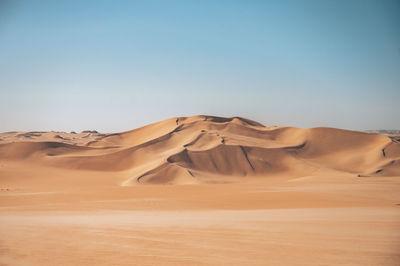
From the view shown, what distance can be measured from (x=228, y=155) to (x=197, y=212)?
2605 centimetres

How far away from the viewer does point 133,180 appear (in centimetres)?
3083

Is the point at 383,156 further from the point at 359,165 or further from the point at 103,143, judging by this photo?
the point at 103,143

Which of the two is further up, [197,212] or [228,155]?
[197,212]

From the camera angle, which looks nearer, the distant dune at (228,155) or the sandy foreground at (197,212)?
the sandy foreground at (197,212)

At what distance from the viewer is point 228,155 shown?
127 feet

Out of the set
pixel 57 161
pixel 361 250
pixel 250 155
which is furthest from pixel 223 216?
pixel 57 161

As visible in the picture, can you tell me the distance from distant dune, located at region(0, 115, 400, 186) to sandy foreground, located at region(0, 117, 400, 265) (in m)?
0.17

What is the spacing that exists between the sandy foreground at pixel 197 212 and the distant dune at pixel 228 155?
169 mm

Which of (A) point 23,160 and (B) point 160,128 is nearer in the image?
(A) point 23,160

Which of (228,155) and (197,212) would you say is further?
(228,155)

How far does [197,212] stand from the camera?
13.0 m

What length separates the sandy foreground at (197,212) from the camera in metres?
6.88

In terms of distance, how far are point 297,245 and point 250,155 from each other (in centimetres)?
3220

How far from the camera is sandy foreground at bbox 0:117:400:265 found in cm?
688
